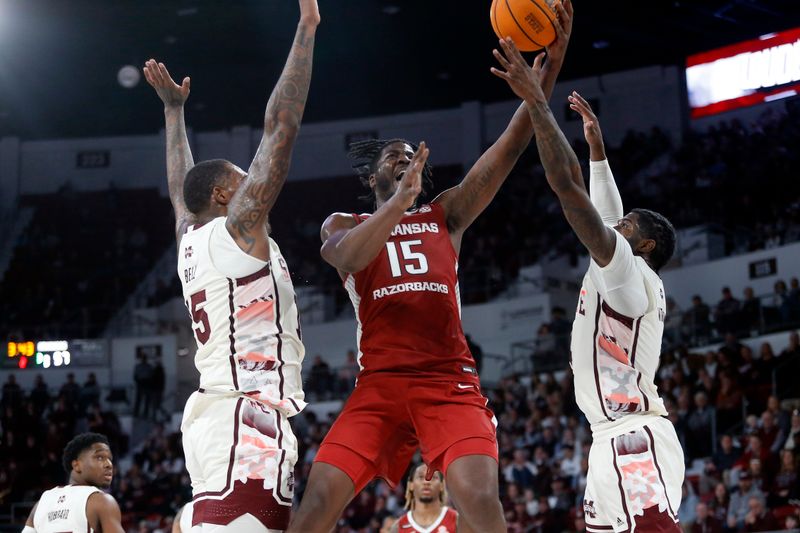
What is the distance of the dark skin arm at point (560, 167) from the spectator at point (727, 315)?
1211 cm

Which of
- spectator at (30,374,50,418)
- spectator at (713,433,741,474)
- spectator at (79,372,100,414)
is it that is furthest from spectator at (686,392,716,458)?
spectator at (30,374,50,418)

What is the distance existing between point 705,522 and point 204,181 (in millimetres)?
9152

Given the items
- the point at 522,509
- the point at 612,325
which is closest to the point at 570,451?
the point at 522,509

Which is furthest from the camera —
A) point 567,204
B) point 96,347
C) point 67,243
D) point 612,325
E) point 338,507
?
point 67,243

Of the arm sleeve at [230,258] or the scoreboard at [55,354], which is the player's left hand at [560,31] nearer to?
the arm sleeve at [230,258]

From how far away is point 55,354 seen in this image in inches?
814

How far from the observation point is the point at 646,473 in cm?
498

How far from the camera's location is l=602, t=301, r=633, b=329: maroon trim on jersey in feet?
17.2

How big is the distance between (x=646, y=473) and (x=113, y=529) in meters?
3.39

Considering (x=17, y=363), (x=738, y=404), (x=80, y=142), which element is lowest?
(x=738, y=404)

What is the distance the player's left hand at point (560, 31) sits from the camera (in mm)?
5258

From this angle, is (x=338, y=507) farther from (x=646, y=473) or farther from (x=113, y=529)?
(x=113, y=529)

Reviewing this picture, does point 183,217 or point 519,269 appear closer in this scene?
point 183,217

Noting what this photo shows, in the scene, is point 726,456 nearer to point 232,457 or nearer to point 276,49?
point 232,457
